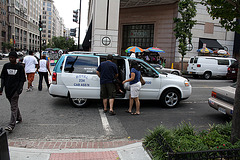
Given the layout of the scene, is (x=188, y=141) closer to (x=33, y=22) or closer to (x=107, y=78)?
(x=107, y=78)

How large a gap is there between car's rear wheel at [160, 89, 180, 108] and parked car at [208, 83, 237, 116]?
1.37m

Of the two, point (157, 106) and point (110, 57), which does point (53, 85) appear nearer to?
point (110, 57)

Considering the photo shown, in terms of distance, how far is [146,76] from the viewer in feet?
25.2

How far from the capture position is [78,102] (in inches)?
293

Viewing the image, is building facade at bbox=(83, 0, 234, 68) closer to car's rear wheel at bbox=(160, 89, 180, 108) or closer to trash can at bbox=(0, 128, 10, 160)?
car's rear wheel at bbox=(160, 89, 180, 108)

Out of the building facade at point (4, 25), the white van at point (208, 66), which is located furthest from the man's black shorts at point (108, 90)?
the building facade at point (4, 25)

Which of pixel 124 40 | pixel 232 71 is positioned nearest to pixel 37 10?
pixel 124 40

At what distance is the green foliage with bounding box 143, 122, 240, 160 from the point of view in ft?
12.2

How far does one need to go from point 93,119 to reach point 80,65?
2045mm

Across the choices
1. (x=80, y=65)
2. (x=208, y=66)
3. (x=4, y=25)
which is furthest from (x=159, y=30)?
(x=4, y=25)

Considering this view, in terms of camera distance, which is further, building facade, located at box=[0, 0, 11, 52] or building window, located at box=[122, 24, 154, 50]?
building facade, located at box=[0, 0, 11, 52]

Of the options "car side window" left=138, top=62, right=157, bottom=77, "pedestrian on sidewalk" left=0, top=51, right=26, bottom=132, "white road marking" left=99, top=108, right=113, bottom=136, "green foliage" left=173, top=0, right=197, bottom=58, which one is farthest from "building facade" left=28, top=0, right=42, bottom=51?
"pedestrian on sidewalk" left=0, top=51, right=26, bottom=132

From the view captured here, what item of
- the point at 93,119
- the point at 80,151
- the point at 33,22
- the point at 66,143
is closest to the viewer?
the point at 80,151

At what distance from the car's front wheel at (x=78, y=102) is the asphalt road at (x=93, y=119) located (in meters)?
0.20
